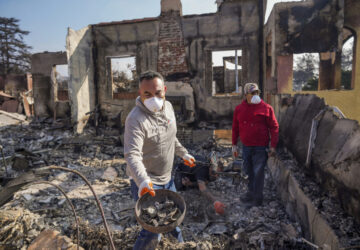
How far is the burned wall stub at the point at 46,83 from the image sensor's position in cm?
1338

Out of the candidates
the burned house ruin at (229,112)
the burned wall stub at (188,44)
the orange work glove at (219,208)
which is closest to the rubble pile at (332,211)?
the burned house ruin at (229,112)

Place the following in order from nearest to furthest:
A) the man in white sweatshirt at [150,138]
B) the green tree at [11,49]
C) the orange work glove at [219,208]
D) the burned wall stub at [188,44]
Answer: the man in white sweatshirt at [150,138], the orange work glove at [219,208], the burned wall stub at [188,44], the green tree at [11,49]

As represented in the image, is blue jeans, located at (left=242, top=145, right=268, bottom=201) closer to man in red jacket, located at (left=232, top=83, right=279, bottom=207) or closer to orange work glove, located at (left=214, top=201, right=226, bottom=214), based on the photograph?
man in red jacket, located at (left=232, top=83, right=279, bottom=207)

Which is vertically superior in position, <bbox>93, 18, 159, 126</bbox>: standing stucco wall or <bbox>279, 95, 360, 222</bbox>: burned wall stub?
<bbox>93, 18, 159, 126</bbox>: standing stucco wall

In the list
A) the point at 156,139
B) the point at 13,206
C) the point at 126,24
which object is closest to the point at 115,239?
the point at 156,139

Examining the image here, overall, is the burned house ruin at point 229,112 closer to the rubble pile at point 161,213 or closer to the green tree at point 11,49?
the rubble pile at point 161,213

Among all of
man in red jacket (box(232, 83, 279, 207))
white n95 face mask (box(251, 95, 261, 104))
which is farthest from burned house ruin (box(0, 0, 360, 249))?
white n95 face mask (box(251, 95, 261, 104))

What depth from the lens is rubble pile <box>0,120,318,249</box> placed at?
9.40 ft

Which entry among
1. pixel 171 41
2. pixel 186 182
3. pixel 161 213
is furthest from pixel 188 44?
pixel 161 213

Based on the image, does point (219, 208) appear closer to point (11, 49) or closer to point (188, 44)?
point (188, 44)

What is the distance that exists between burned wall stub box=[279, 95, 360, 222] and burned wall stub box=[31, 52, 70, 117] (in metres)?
12.5

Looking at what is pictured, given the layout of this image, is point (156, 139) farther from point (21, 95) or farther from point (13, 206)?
point (21, 95)

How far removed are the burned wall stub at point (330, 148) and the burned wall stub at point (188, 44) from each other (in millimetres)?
4661

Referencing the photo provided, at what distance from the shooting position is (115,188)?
519cm
